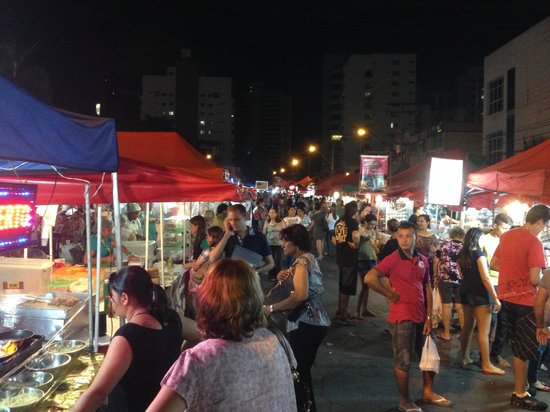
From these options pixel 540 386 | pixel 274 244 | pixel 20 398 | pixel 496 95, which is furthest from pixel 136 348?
pixel 496 95

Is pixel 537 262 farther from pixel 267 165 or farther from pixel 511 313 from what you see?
pixel 267 165

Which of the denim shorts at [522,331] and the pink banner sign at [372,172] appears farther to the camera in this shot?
the pink banner sign at [372,172]

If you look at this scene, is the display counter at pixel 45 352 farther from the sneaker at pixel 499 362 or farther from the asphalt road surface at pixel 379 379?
the sneaker at pixel 499 362

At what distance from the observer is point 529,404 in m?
5.25

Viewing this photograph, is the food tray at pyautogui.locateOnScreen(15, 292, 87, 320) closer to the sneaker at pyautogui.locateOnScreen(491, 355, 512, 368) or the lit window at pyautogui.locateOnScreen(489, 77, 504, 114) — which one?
the sneaker at pyautogui.locateOnScreen(491, 355, 512, 368)

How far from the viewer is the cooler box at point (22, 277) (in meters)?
5.04

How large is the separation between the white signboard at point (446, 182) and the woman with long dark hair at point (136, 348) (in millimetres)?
8167

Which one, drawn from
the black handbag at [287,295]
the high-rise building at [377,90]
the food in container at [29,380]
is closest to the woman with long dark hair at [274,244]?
the black handbag at [287,295]

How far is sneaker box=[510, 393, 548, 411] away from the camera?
17.2 feet

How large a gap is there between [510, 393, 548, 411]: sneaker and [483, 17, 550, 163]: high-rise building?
20.2 meters

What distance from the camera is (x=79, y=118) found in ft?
10.8

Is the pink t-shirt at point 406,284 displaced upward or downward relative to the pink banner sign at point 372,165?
downward

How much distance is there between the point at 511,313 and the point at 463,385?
114cm

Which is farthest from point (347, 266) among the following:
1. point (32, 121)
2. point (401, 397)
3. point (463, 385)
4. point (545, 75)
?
point (545, 75)
